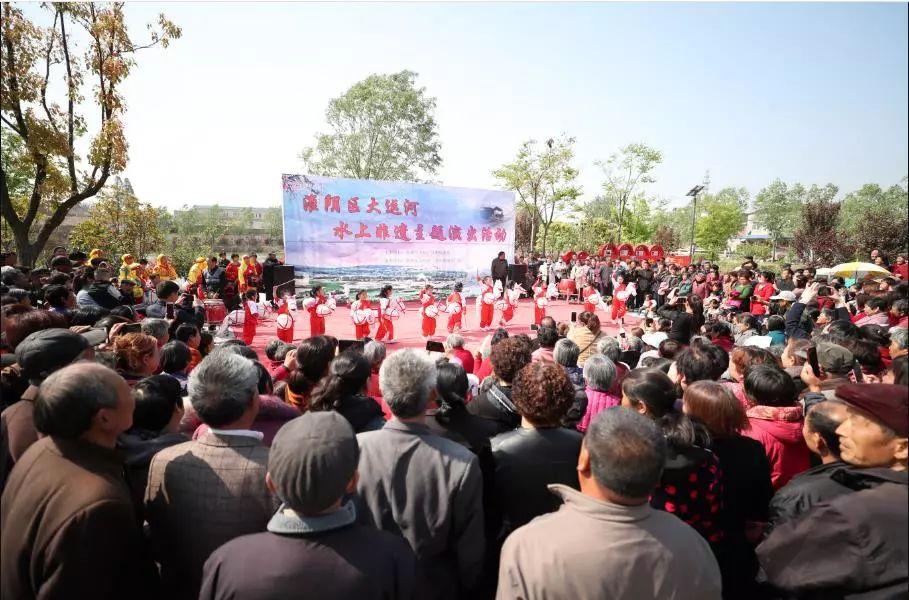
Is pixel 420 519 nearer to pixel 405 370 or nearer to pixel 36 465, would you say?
pixel 405 370

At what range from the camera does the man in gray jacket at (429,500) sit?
5.23ft

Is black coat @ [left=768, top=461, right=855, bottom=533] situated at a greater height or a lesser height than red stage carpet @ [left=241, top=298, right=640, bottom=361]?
greater

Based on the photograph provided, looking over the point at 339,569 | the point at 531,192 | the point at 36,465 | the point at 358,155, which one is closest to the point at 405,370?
the point at 339,569

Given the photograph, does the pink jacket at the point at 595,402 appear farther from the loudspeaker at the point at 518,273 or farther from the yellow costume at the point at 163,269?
the loudspeaker at the point at 518,273

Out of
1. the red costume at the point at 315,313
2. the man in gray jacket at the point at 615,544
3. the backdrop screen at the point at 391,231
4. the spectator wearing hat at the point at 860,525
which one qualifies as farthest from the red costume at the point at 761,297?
the backdrop screen at the point at 391,231

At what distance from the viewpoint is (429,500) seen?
1598mm

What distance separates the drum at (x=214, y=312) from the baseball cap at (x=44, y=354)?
657cm

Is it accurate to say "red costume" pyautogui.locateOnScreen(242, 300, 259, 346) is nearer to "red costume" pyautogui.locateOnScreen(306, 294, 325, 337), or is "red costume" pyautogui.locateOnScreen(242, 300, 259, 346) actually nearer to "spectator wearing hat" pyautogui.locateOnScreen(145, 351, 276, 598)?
"red costume" pyautogui.locateOnScreen(306, 294, 325, 337)

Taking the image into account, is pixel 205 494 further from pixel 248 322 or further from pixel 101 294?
pixel 248 322

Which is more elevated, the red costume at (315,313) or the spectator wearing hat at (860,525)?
the spectator wearing hat at (860,525)

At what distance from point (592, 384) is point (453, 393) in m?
1.05

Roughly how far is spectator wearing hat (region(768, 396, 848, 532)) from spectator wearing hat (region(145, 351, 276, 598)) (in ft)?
5.44

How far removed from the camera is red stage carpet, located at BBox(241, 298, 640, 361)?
858 centimetres

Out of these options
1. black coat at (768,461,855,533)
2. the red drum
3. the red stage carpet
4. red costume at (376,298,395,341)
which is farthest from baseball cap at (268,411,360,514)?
the red drum
